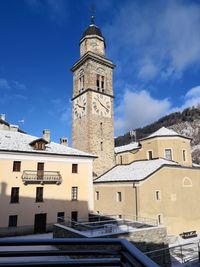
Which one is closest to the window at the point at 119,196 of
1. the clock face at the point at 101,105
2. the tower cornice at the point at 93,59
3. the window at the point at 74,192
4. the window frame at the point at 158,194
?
the window frame at the point at 158,194

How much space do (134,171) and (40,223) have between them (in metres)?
11.6

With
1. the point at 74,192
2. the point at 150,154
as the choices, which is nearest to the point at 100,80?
the point at 150,154

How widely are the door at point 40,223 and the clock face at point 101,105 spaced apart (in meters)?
16.4

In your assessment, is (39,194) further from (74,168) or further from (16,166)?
(74,168)

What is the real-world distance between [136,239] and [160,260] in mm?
2200

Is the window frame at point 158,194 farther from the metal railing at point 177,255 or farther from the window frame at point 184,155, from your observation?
the window frame at point 184,155

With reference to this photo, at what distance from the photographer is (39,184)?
22.4 meters

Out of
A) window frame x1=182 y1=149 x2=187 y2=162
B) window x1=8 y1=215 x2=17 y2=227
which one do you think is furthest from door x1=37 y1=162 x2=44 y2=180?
window frame x1=182 y1=149 x2=187 y2=162

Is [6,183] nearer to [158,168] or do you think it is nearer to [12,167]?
[12,167]

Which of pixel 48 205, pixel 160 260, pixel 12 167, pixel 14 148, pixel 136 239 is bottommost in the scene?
pixel 160 260

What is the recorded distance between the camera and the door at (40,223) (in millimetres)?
21391

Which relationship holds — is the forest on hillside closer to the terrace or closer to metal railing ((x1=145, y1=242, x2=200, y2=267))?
metal railing ((x1=145, y1=242, x2=200, y2=267))

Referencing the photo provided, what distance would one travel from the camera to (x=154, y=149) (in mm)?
30625

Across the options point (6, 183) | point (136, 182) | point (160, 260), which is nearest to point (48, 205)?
point (6, 183)
